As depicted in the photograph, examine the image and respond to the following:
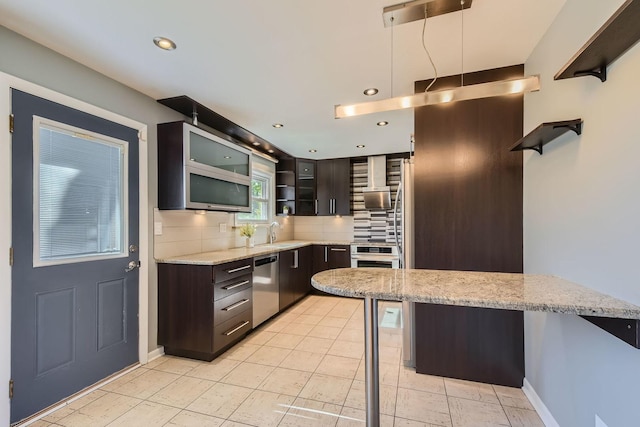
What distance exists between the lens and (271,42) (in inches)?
74.0

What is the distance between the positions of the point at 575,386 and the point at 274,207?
4.28m

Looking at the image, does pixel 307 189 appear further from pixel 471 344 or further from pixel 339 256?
Result: pixel 471 344

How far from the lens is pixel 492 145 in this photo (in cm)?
220

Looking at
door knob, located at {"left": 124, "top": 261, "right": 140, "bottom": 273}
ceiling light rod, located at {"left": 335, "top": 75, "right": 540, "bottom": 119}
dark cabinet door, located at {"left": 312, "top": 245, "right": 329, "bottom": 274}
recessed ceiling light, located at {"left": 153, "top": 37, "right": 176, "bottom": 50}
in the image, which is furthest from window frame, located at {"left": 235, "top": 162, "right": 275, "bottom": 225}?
ceiling light rod, located at {"left": 335, "top": 75, "right": 540, "bottom": 119}

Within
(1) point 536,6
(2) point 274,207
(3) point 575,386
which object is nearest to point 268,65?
(1) point 536,6

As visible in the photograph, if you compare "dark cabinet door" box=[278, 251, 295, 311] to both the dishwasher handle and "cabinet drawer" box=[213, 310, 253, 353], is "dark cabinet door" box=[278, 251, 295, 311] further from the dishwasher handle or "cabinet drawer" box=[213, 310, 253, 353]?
"cabinet drawer" box=[213, 310, 253, 353]

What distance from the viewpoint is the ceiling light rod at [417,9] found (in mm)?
1510

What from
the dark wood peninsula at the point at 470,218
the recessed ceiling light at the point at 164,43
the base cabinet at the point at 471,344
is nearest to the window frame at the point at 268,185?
the recessed ceiling light at the point at 164,43

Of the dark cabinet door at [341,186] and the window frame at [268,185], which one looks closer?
the window frame at [268,185]

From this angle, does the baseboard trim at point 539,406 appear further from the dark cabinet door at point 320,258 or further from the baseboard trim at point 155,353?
the dark cabinet door at point 320,258

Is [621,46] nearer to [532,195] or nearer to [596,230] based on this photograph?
[596,230]

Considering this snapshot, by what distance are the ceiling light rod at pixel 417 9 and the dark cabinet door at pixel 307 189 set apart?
375 cm

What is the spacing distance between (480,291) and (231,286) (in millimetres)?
2274

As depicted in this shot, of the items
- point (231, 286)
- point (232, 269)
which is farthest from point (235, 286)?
point (232, 269)
